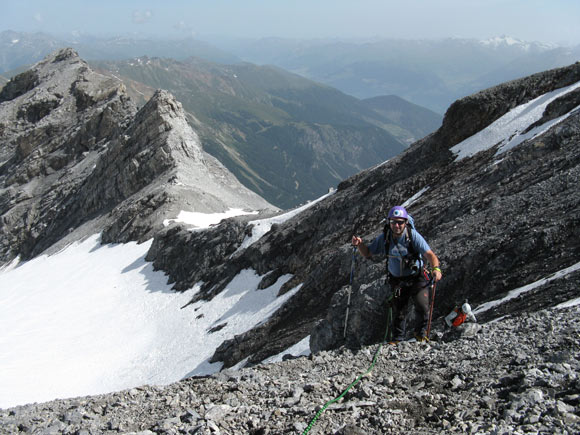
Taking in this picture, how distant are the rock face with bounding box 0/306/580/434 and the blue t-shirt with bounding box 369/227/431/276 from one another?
172 centimetres

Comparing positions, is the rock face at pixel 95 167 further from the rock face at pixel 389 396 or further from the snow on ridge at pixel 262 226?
the rock face at pixel 389 396

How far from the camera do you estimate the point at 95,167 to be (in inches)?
2830

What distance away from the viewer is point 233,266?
117 feet

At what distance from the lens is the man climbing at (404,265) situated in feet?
33.5

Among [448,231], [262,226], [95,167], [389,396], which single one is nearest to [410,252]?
[389,396]

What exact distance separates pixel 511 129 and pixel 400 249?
63.2ft

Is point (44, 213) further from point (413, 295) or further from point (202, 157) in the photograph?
point (413, 295)

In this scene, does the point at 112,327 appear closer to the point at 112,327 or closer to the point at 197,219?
the point at 112,327

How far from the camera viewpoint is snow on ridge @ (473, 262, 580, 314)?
10.7m

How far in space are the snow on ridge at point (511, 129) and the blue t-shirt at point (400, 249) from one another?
53.4 ft

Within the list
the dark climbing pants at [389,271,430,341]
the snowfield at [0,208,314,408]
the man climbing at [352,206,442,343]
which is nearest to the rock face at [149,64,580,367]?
the dark climbing pants at [389,271,430,341]

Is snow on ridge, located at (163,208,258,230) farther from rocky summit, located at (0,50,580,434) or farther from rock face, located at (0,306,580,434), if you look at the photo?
rock face, located at (0,306,580,434)

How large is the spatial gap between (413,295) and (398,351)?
4.60 ft

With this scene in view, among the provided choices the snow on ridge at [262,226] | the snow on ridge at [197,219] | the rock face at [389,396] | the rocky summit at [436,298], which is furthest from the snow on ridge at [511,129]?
the snow on ridge at [197,219]
